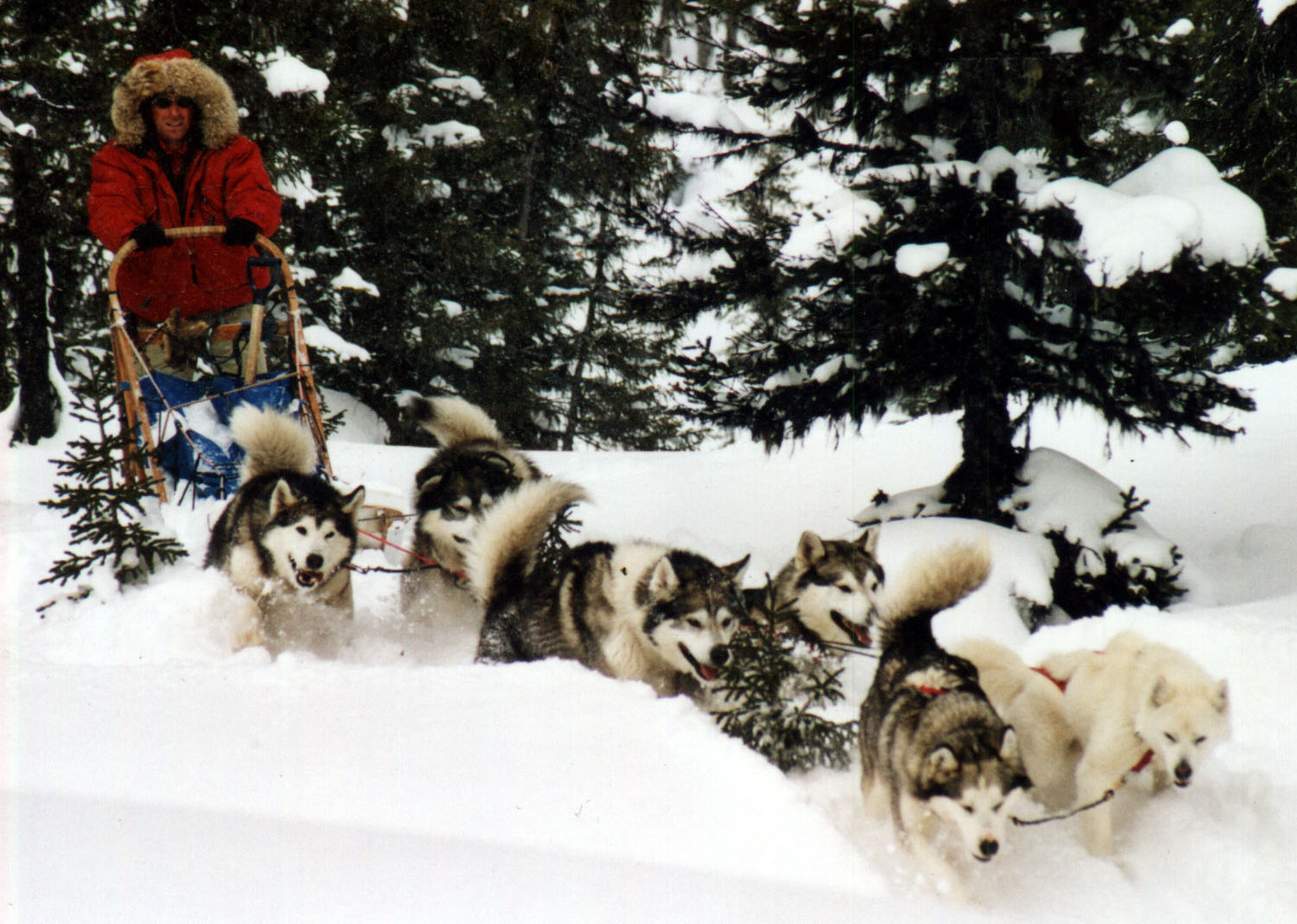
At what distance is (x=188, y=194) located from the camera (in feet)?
16.5

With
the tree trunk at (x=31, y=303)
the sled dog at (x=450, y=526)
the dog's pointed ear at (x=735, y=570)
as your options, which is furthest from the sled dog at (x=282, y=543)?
the tree trunk at (x=31, y=303)

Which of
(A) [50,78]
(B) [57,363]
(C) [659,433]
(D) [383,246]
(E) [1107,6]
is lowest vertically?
(C) [659,433]

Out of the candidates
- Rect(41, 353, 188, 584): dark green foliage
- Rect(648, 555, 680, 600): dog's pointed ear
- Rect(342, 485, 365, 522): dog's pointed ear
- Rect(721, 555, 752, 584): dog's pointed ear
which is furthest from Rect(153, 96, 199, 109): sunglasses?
Rect(721, 555, 752, 584): dog's pointed ear

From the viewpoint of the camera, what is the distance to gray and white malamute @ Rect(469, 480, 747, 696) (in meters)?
3.57

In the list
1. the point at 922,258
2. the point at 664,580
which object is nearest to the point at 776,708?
the point at 664,580

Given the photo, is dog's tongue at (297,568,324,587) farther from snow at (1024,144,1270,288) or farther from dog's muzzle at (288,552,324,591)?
snow at (1024,144,1270,288)

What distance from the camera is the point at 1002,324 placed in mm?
5340

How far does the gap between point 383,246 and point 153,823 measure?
10.4 metres

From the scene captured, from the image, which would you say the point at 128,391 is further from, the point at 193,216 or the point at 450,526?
the point at 450,526

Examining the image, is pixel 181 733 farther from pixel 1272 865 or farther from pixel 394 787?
pixel 1272 865

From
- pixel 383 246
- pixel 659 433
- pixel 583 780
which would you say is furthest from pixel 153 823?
pixel 659 433

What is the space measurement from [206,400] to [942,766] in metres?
4.20

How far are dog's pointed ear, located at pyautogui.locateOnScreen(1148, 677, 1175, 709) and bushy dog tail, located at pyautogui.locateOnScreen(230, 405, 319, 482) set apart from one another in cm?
401

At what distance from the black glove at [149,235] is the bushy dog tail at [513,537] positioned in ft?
7.15
